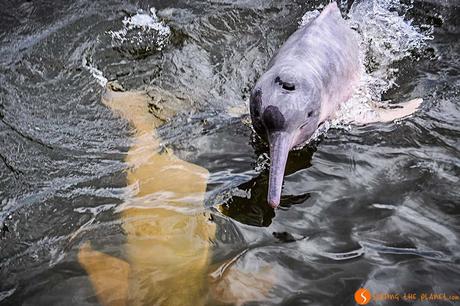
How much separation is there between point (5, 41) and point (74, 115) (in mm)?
2461

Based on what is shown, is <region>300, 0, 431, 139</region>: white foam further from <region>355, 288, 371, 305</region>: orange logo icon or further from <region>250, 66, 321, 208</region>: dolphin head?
<region>355, 288, 371, 305</region>: orange logo icon

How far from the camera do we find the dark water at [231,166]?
482cm

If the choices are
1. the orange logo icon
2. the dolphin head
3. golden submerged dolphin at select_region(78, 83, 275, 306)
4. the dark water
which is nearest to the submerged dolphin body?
the dolphin head

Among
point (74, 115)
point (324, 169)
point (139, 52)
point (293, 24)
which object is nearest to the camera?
point (324, 169)

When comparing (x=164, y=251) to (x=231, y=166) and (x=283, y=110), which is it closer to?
(x=231, y=166)

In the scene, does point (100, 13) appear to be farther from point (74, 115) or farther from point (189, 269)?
point (189, 269)

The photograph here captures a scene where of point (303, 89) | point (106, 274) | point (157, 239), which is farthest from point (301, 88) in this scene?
point (106, 274)

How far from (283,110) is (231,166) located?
913mm

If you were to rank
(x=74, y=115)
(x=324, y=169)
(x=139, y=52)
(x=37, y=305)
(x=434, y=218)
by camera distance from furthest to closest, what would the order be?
(x=139, y=52), (x=74, y=115), (x=324, y=169), (x=434, y=218), (x=37, y=305)

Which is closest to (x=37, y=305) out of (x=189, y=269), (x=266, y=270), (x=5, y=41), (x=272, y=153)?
(x=189, y=269)

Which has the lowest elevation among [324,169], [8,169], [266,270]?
[266,270]

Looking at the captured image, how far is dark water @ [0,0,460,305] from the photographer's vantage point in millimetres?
4816

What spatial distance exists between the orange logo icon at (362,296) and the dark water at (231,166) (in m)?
0.09

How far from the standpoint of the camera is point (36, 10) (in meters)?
9.06
